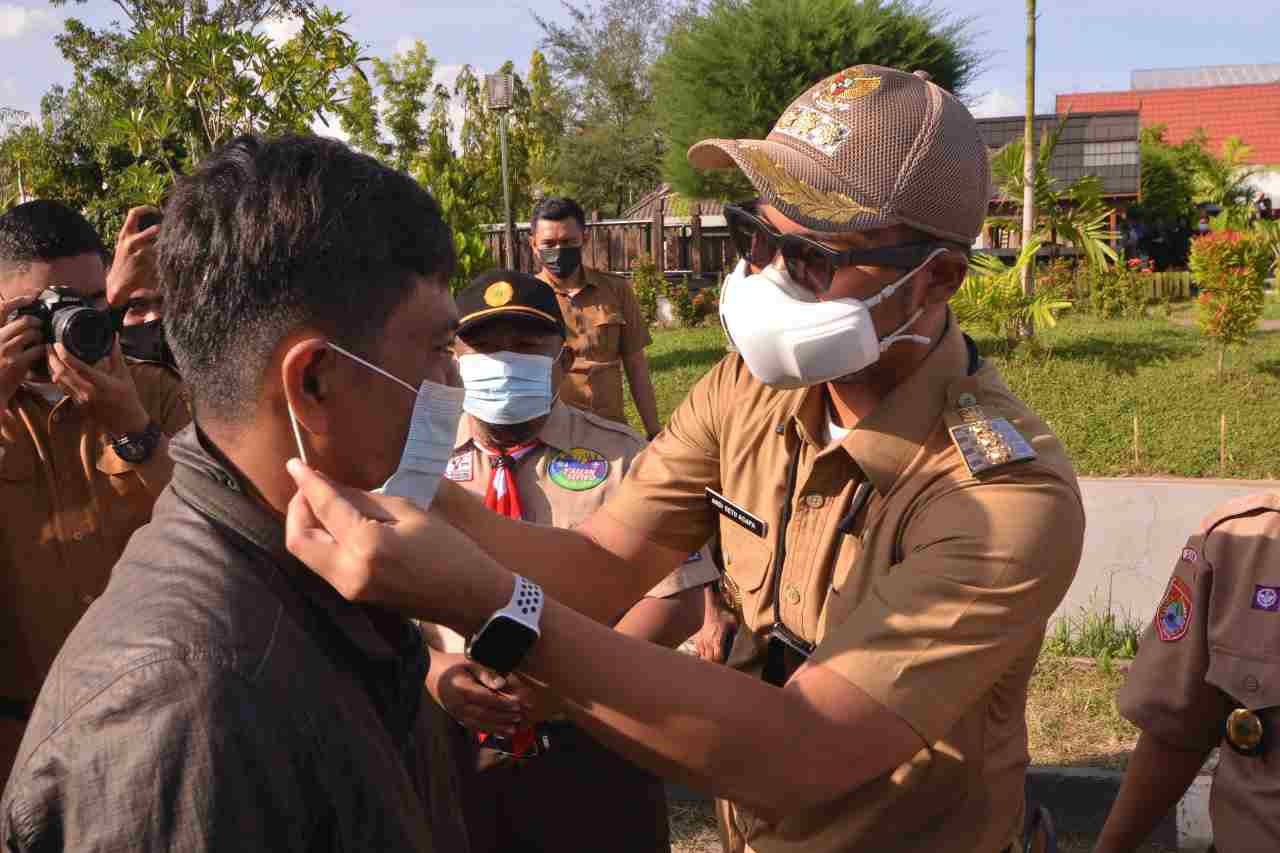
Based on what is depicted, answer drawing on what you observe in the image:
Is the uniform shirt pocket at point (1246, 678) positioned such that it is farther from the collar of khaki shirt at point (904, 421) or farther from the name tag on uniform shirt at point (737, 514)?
the name tag on uniform shirt at point (737, 514)

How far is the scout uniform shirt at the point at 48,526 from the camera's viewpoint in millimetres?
2973

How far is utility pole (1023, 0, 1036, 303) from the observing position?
1145 cm

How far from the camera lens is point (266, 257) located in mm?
1463

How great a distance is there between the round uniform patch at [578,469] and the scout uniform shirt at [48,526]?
105cm

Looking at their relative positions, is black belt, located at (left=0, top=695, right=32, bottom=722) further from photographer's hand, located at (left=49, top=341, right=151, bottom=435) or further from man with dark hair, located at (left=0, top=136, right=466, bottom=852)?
man with dark hair, located at (left=0, top=136, right=466, bottom=852)

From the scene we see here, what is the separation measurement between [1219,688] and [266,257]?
1711mm

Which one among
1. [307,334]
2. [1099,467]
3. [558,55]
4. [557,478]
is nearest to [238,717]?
[307,334]

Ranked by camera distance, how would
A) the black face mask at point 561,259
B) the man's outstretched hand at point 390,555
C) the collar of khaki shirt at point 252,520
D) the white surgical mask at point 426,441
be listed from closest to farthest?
the man's outstretched hand at point 390,555 → the collar of khaki shirt at point 252,520 → the white surgical mask at point 426,441 → the black face mask at point 561,259

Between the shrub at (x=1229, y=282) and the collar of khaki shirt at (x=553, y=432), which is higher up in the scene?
the shrub at (x=1229, y=282)

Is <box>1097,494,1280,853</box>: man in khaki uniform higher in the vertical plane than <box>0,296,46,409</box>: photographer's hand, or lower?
lower

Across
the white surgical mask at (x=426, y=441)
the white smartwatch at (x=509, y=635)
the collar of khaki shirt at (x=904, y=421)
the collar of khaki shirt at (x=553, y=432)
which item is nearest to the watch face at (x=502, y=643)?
the white smartwatch at (x=509, y=635)

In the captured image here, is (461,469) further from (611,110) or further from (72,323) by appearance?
(611,110)

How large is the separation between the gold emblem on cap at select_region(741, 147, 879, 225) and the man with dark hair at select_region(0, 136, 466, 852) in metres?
0.62

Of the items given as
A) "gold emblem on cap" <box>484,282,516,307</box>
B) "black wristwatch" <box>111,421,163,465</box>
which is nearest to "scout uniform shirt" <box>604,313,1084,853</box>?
"gold emblem on cap" <box>484,282,516,307</box>
